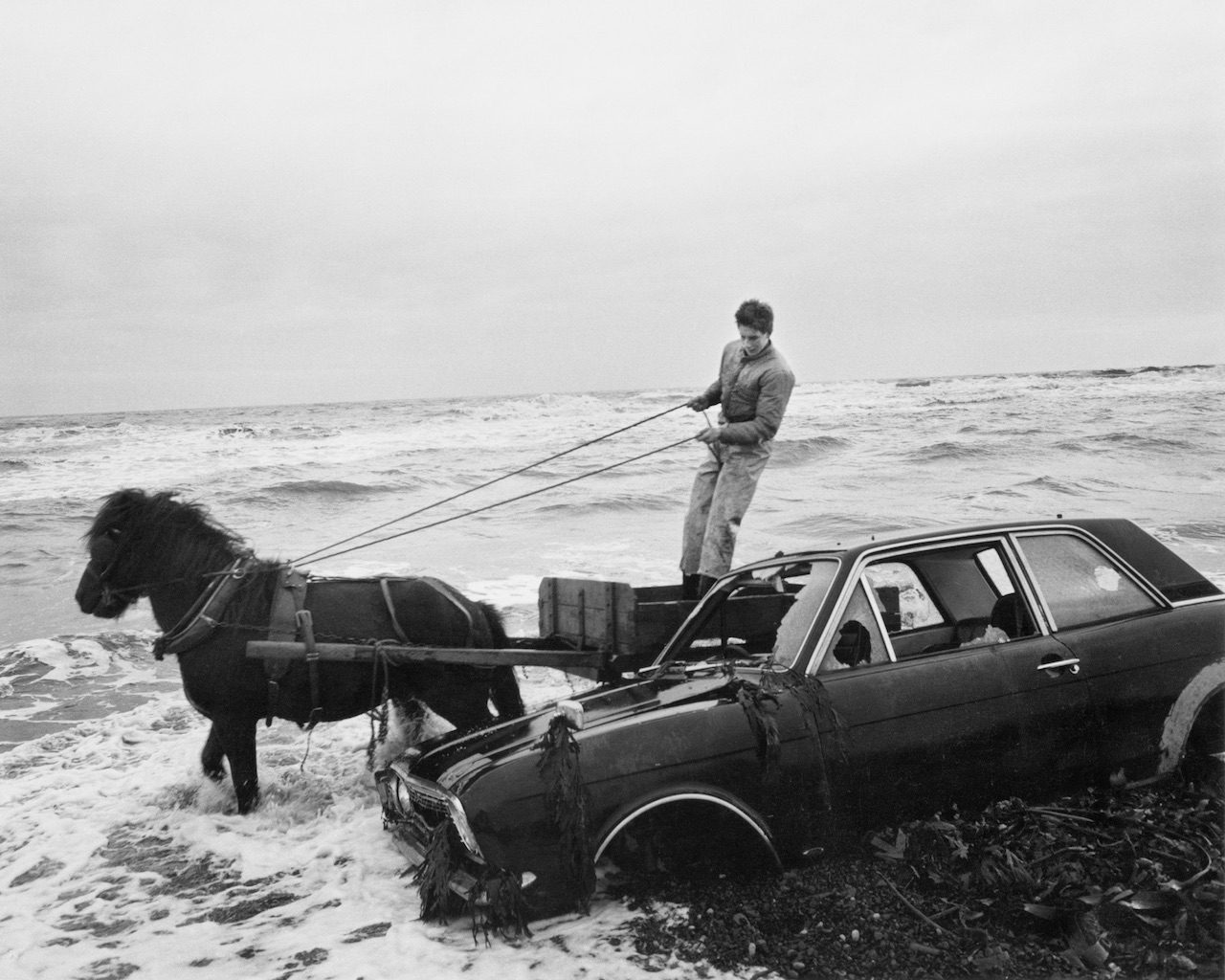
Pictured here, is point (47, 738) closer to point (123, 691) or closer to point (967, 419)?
point (123, 691)

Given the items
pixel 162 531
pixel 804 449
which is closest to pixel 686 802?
pixel 162 531

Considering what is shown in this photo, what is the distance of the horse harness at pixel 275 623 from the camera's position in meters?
5.72

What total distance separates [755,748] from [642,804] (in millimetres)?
557

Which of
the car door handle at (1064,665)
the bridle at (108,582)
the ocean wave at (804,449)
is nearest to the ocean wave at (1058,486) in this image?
the ocean wave at (804,449)

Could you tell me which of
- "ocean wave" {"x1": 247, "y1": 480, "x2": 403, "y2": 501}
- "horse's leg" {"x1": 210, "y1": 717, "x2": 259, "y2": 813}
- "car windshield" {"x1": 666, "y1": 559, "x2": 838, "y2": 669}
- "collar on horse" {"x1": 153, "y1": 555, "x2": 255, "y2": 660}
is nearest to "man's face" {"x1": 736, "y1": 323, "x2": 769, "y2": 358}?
"car windshield" {"x1": 666, "y1": 559, "x2": 838, "y2": 669}

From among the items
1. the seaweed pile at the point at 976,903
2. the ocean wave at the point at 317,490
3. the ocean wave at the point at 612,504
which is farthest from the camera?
the ocean wave at the point at 317,490

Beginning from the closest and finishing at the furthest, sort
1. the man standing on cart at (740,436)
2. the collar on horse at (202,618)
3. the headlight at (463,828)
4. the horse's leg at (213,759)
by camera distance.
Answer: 1. the headlight at (463,828)
2. the collar on horse at (202,618)
3. the horse's leg at (213,759)
4. the man standing on cart at (740,436)

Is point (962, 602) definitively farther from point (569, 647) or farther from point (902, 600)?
point (902, 600)

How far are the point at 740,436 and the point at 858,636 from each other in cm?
270

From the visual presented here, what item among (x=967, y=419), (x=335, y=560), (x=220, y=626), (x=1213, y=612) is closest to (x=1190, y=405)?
(x=967, y=419)

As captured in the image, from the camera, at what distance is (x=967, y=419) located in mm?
39344

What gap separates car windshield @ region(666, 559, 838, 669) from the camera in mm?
5449

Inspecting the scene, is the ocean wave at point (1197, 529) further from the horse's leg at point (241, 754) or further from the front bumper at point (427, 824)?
the horse's leg at point (241, 754)

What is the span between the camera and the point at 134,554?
6020mm
